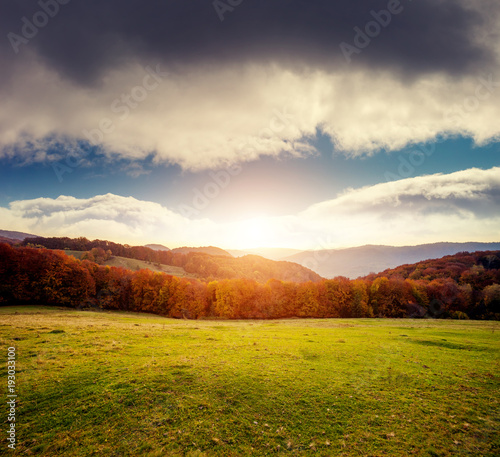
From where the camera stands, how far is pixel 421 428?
34.1 feet

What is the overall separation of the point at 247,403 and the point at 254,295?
7924cm

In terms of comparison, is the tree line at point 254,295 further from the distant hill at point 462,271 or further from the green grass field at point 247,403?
the green grass field at point 247,403

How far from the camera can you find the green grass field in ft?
30.7

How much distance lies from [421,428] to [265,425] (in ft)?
23.7

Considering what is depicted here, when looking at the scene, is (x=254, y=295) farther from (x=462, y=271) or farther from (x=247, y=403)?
(x=462, y=271)

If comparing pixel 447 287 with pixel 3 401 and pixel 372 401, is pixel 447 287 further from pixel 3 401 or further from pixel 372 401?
pixel 3 401

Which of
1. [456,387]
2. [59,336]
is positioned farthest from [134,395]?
[456,387]

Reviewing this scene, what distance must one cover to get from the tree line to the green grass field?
2517 inches

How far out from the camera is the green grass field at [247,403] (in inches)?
369

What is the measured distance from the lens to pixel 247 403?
1224 centimetres

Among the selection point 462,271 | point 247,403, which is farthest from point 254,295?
point 462,271

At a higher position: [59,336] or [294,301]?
[59,336]

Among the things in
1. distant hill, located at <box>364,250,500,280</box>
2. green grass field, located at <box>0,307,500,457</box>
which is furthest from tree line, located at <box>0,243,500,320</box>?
green grass field, located at <box>0,307,500,457</box>

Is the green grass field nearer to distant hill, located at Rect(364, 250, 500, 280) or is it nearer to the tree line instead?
the tree line
